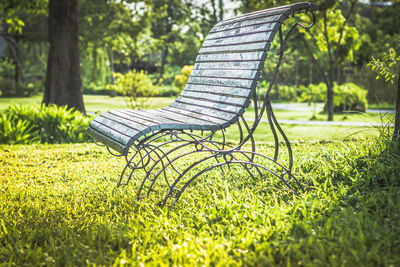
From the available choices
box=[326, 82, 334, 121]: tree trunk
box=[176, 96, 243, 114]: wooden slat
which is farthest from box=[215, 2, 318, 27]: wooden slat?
box=[326, 82, 334, 121]: tree trunk

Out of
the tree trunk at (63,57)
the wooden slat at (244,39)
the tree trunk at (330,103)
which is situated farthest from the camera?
the tree trunk at (330,103)

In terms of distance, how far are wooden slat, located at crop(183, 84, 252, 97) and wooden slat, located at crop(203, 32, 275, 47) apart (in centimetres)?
38

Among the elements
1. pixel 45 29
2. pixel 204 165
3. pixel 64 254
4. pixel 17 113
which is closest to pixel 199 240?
pixel 64 254

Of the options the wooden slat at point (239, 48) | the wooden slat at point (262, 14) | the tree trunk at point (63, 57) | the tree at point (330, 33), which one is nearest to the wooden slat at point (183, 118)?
the wooden slat at point (239, 48)

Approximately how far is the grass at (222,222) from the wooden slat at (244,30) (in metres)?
1.19

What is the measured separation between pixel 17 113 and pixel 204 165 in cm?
437

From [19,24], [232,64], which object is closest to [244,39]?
[232,64]

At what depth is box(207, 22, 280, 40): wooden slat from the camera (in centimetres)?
268

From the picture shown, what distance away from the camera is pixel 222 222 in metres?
2.32

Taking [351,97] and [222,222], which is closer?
[222,222]

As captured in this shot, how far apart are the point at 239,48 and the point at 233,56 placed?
10 centimetres

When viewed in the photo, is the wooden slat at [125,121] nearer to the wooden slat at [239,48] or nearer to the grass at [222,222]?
the grass at [222,222]

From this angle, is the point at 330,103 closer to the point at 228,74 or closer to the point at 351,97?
the point at 351,97

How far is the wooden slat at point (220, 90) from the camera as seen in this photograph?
2660mm
